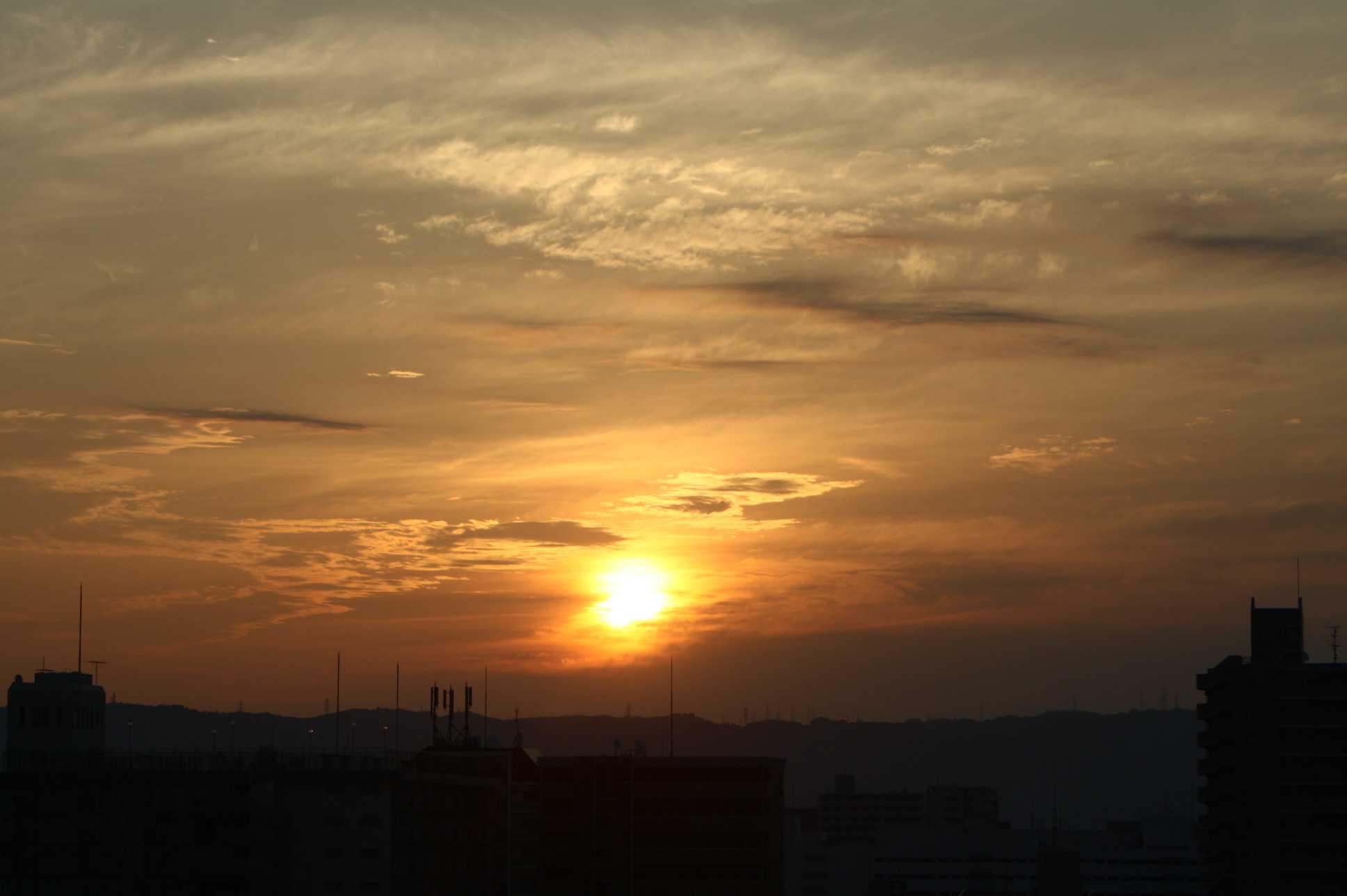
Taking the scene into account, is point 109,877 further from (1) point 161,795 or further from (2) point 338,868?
(2) point 338,868

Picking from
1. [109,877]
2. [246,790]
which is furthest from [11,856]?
[246,790]

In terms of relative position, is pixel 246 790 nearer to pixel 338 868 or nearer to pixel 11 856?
pixel 338 868

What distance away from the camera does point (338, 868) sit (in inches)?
7790

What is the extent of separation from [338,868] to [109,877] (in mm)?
24210

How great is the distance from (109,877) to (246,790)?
A: 55.4ft

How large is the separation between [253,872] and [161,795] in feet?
47.6

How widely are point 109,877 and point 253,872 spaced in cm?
1625

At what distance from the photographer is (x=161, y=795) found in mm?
199625

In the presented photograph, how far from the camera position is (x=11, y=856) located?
655 ft

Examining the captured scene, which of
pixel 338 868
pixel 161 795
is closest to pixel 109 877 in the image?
pixel 161 795

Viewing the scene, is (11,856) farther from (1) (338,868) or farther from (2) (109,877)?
(1) (338,868)

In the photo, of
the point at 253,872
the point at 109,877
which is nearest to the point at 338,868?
the point at 253,872

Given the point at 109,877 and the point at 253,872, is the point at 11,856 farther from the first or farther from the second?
the point at 253,872

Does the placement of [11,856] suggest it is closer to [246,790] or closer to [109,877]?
[109,877]
